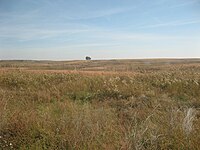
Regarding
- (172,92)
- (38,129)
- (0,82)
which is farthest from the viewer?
(0,82)

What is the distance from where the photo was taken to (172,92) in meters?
10.3

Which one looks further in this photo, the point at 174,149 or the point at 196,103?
the point at 196,103

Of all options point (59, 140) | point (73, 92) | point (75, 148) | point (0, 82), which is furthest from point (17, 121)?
point (0, 82)

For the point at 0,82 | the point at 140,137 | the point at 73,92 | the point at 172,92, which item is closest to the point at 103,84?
the point at 73,92

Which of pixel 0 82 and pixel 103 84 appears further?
pixel 0 82

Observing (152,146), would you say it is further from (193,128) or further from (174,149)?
(193,128)

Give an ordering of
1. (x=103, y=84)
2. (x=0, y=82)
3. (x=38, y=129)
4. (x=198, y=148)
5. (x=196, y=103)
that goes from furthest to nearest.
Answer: (x=0, y=82)
(x=103, y=84)
(x=196, y=103)
(x=38, y=129)
(x=198, y=148)

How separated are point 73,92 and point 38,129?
5760 millimetres

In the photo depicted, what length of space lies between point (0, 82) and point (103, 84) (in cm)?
557

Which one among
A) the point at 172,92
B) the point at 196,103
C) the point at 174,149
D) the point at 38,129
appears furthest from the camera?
the point at 172,92

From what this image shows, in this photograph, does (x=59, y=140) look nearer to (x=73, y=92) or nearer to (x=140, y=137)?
(x=140, y=137)

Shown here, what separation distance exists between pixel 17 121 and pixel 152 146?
2667 millimetres

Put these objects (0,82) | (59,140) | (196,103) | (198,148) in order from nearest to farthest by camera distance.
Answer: (198,148) < (59,140) < (196,103) < (0,82)

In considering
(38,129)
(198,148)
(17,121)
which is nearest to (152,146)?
(198,148)
